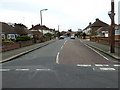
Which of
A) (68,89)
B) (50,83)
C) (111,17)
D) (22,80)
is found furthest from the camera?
(111,17)

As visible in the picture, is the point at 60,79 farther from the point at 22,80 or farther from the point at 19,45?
the point at 19,45

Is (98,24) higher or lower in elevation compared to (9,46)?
higher

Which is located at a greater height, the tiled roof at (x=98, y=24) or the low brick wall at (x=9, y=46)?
the tiled roof at (x=98, y=24)

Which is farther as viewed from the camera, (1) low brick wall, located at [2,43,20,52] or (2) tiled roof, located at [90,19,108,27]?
(2) tiled roof, located at [90,19,108,27]

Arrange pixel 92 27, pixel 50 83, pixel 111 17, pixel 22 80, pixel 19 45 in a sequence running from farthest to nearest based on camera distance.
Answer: pixel 92 27
pixel 19 45
pixel 111 17
pixel 22 80
pixel 50 83

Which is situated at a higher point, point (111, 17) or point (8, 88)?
point (111, 17)

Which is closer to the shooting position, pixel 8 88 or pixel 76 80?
pixel 8 88

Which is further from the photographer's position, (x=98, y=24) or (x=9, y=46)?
(x=98, y=24)

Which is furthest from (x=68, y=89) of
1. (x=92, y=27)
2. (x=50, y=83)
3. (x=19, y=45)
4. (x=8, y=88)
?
(x=92, y=27)

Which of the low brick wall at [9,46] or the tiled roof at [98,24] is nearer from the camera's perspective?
the low brick wall at [9,46]

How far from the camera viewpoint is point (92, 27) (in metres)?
113

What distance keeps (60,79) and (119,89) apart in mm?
2350

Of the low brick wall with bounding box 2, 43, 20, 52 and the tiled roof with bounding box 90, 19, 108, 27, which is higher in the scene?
the tiled roof with bounding box 90, 19, 108, 27

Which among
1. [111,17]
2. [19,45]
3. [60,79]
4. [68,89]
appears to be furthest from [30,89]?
[19,45]
